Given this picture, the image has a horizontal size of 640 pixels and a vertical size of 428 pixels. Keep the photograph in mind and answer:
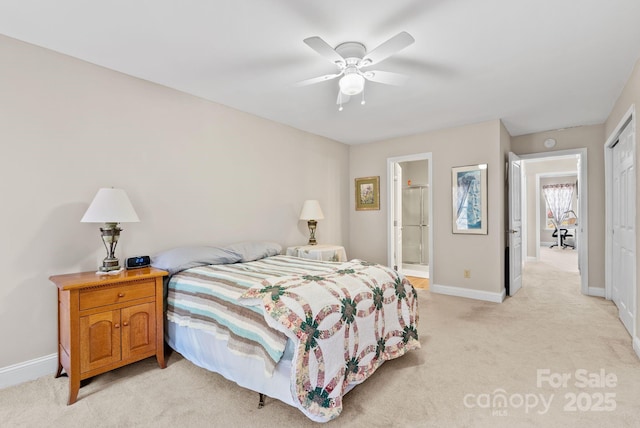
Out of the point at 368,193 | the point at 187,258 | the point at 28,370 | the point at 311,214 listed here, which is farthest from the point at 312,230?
the point at 28,370

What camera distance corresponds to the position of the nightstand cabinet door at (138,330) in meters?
2.20

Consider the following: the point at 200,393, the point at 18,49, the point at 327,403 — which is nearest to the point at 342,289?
the point at 327,403

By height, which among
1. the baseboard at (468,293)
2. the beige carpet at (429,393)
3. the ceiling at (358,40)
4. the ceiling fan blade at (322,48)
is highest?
the ceiling at (358,40)

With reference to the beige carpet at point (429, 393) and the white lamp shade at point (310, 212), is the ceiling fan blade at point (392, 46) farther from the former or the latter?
the white lamp shade at point (310, 212)

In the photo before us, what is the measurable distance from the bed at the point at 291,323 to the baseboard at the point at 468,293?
2089 mm

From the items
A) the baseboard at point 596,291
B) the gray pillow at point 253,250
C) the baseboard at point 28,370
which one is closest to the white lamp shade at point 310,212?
the gray pillow at point 253,250

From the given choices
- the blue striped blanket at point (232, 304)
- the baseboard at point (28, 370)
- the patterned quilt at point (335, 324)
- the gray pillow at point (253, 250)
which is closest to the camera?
the patterned quilt at point (335, 324)

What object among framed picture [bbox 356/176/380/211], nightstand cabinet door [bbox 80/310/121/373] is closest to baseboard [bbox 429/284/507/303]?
framed picture [bbox 356/176/380/211]

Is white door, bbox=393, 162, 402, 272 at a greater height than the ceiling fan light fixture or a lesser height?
lesser

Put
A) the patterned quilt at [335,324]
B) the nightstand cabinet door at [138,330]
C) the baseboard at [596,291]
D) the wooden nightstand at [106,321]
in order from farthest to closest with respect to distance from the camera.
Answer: the baseboard at [596,291] < the nightstand cabinet door at [138,330] < the wooden nightstand at [106,321] < the patterned quilt at [335,324]

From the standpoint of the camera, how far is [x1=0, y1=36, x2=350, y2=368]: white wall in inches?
84.9

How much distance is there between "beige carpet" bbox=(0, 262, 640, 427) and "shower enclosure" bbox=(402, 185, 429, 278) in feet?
11.5

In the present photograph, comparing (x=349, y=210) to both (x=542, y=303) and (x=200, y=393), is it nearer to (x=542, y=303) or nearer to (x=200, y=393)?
(x=542, y=303)

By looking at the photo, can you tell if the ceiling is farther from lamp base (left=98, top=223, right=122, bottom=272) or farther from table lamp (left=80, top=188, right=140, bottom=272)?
lamp base (left=98, top=223, right=122, bottom=272)
